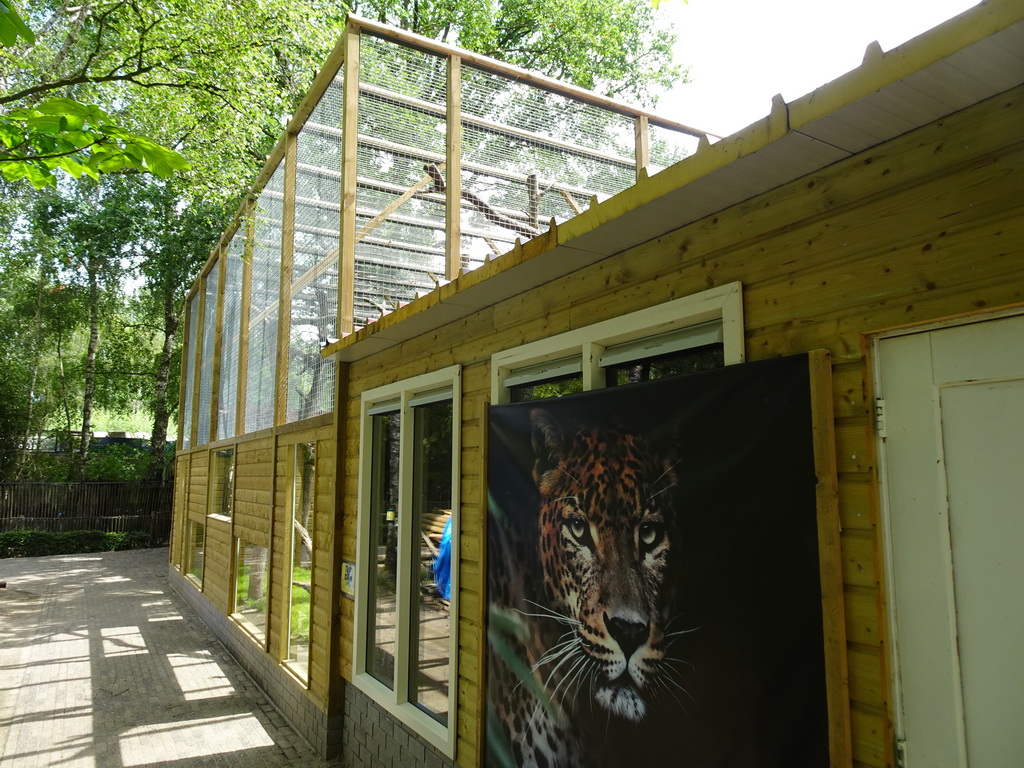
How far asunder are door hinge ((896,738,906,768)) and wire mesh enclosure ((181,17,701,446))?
139 inches

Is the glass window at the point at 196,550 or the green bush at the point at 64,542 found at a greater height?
the glass window at the point at 196,550

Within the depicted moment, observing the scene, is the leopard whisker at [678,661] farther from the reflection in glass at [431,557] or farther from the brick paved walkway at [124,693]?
the brick paved walkway at [124,693]

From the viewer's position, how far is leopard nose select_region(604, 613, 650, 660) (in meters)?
2.40

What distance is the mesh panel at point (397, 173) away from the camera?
5520mm

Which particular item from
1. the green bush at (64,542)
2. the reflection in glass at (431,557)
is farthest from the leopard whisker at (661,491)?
the green bush at (64,542)

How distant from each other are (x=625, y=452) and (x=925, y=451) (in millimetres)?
1018

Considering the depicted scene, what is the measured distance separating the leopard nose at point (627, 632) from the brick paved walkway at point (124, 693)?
388 cm

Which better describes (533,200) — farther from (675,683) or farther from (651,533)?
(675,683)

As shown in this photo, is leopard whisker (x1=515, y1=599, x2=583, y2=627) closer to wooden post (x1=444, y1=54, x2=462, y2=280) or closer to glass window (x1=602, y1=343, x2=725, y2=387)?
glass window (x1=602, y1=343, x2=725, y2=387)

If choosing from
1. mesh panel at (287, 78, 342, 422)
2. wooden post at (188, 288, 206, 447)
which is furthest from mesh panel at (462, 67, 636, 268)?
wooden post at (188, 288, 206, 447)

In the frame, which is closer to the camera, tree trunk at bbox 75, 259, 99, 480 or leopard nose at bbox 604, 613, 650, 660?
leopard nose at bbox 604, 613, 650, 660

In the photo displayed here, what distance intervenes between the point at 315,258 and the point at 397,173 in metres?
1.41

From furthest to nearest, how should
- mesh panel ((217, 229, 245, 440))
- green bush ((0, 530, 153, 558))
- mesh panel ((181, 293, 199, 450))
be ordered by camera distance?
green bush ((0, 530, 153, 558)), mesh panel ((181, 293, 199, 450)), mesh panel ((217, 229, 245, 440))

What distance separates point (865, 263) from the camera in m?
1.94
